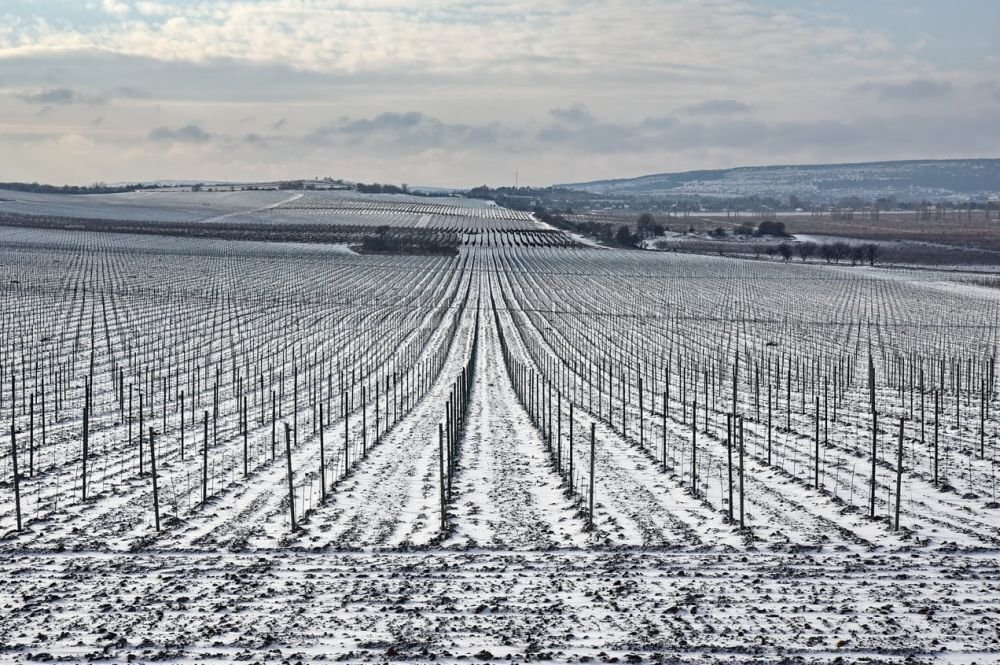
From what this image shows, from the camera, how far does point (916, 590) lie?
37.1 ft

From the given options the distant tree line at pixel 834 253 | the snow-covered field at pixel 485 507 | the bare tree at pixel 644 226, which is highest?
the bare tree at pixel 644 226

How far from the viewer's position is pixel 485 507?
15844mm

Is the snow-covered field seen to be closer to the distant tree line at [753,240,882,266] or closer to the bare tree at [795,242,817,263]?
the distant tree line at [753,240,882,266]

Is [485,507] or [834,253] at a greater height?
[834,253]

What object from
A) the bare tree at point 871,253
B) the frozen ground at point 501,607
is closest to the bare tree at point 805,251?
the bare tree at point 871,253

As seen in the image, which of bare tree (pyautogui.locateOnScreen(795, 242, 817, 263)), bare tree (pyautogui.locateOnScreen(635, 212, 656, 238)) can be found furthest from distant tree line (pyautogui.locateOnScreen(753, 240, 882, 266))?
bare tree (pyautogui.locateOnScreen(635, 212, 656, 238))

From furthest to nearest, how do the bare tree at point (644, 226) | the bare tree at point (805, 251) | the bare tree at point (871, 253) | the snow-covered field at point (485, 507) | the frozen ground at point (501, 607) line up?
the bare tree at point (644, 226), the bare tree at point (805, 251), the bare tree at point (871, 253), the snow-covered field at point (485, 507), the frozen ground at point (501, 607)

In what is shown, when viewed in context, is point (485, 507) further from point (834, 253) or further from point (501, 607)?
point (834, 253)

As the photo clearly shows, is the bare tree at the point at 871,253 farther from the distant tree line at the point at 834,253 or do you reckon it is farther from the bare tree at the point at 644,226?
the bare tree at the point at 644,226

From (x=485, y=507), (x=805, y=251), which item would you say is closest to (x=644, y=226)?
(x=805, y=251)

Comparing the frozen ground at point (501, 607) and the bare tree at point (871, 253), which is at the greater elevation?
the bare tree at point (871, 253)

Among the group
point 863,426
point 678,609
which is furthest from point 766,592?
point 863,426

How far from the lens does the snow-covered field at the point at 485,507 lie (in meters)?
10.3

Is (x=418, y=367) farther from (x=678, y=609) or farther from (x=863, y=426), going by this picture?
(x=678, y=609)
